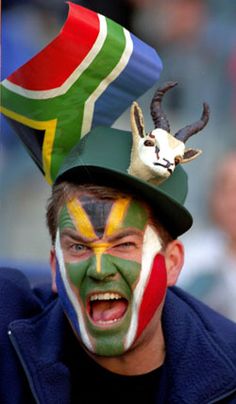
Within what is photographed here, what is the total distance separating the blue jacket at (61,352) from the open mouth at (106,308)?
0.29 metres

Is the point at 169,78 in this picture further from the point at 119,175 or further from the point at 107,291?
the point at 107,291

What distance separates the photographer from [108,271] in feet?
13.1

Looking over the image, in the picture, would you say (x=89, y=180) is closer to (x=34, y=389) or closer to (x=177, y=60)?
(x=34, y=389)

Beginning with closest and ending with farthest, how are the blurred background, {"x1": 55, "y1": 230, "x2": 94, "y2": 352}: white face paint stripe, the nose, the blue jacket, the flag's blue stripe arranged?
1. the nose
2. {"x1": 55, "y1": 230, "x2": 94, "y2": 352}: white face paint stripe
3. the blue jacket
4. the flag's blue stripe
5. the blurred background

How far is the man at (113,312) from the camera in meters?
4.08

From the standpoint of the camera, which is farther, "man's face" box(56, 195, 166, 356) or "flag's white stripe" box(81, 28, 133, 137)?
"flag's white stripe" box(81, 28, 133, 137)

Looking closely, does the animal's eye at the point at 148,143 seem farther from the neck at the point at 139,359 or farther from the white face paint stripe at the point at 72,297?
the neck at the point at 139,359

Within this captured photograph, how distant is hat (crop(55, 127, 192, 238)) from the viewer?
4082 millimetres

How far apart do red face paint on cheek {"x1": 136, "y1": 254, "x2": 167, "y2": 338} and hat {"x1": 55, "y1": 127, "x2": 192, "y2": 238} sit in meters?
0.16

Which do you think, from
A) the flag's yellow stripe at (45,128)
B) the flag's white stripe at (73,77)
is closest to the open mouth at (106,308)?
the flag's yellow stripe at (45,128)

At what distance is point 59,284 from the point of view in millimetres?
4223

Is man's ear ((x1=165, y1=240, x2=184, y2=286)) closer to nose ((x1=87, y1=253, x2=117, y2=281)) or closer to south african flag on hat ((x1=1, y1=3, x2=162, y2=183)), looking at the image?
nose ((x1=87, y1=253, x2=117, y2=281))

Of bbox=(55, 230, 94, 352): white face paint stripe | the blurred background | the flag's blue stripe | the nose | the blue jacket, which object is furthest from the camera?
the blurred background

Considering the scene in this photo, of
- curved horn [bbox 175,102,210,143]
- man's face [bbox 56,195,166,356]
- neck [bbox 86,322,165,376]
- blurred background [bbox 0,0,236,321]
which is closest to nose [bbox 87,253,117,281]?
man's face [bbox 56,195,166,356]
